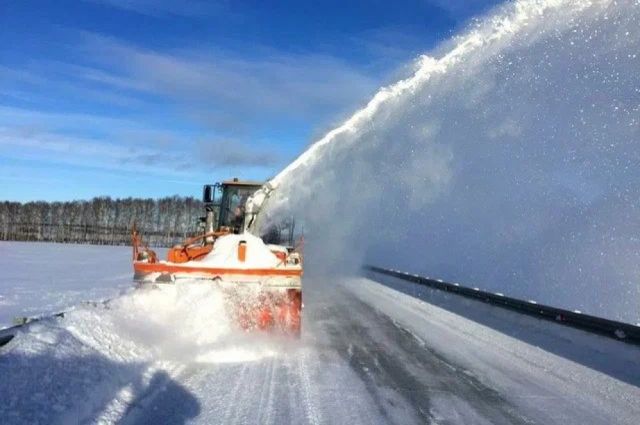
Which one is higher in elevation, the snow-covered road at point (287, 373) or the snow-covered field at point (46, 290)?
the snow-covered road at point (287, 373)

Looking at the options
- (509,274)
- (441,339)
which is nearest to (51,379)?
(441,339)

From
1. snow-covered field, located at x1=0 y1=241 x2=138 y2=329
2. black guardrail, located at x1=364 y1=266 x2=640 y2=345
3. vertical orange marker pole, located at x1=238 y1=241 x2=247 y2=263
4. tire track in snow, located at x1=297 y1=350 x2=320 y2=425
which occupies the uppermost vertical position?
vertical orange marker pole, located at x1=238 y1=241 x2=247 y2=263

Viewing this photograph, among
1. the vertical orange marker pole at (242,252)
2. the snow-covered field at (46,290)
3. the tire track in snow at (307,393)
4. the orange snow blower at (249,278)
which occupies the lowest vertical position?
the snow-covered field at (46,290)

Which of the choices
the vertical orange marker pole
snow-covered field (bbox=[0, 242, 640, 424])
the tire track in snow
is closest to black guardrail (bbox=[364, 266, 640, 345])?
snow-covered field (bbox=[0, 242, 640, 424])

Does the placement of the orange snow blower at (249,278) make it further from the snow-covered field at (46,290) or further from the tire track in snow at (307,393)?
the snow-covered field at (46,290)

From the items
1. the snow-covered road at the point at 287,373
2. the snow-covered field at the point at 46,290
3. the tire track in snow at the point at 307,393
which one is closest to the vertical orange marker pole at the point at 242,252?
the snow-covered road at the point at 287,373

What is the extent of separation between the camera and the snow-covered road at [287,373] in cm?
552

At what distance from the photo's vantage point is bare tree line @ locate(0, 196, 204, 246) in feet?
376

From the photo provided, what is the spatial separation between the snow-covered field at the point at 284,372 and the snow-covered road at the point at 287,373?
2 cm

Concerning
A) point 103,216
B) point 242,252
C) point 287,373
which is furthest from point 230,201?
point 103,216

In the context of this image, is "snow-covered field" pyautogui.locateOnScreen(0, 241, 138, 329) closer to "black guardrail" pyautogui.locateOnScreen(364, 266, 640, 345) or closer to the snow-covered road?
the snow-covered road

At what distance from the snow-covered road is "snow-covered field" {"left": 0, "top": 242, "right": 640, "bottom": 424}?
0.06 feet

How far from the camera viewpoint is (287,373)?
24.4 feet

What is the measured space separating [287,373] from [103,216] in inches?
5276
